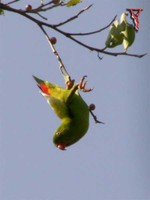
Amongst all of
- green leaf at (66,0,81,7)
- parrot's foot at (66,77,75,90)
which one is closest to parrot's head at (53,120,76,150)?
parrot's foot at (66,77,75,90)

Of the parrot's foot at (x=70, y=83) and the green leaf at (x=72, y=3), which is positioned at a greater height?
the green leaf at (x=72, y=3)

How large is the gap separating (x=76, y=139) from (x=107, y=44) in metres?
0.59

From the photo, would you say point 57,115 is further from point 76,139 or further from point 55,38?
point 55,38

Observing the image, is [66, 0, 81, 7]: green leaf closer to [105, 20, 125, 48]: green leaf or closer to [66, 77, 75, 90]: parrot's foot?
[105, 20, 125, 48]: green leaf

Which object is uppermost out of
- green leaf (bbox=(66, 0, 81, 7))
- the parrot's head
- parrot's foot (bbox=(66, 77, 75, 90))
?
green leaf (bbox=(66, 0, 81, 7))

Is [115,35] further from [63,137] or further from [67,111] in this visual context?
[63,137]

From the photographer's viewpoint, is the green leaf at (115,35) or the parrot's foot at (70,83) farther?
the green leaf at (115,35)

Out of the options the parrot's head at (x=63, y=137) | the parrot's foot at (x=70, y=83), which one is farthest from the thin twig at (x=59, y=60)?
the parrot's head at (x=63, y=137)

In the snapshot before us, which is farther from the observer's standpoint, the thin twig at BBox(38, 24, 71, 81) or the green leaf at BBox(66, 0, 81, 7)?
the green leaf at BBox(66, 0, 81, 7)

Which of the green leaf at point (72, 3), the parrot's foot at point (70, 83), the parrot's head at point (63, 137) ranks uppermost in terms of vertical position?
the green leaf at point (72, 3)

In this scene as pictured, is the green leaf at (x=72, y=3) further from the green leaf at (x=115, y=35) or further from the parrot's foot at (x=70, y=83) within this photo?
the parrot's foot at (x=70, y=83)

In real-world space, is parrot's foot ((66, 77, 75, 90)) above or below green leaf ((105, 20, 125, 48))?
above

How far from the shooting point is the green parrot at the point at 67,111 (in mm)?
2252

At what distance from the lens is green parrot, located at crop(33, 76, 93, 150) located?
225 cm
